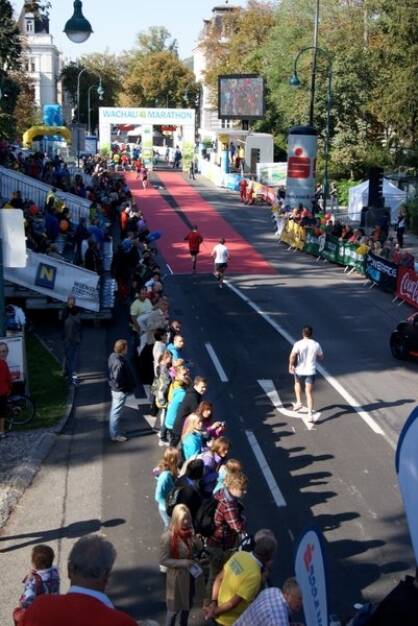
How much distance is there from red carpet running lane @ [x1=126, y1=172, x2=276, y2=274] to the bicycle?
1564 cm

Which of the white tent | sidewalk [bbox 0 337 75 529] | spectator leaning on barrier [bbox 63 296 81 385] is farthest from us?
the white tent

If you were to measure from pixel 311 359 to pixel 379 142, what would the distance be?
47.5 meters

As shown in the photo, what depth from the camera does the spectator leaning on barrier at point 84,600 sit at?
4.10 metres

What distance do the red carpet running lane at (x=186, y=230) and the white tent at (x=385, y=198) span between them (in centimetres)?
662

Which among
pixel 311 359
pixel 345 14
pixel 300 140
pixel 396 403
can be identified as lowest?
pixel 396 403

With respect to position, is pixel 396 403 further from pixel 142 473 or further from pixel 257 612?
pixel 257 612

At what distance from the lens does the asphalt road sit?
362 inches

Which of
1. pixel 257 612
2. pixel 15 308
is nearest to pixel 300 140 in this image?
pixel 15 308

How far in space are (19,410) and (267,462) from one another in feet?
13.4

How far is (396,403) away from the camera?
15188 mm

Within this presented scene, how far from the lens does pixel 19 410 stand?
44.5ft

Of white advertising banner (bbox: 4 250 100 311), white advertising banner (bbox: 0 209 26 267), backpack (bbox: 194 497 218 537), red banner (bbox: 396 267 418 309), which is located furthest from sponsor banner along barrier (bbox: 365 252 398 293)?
backpack (bbox: 194 497 218 537)

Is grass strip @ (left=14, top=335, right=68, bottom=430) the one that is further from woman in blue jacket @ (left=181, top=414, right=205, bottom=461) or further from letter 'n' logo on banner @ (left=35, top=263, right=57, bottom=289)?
woman in blue jacket @ (left=181, top=414, right=205, bottom=461)

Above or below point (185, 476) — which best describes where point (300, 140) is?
above
